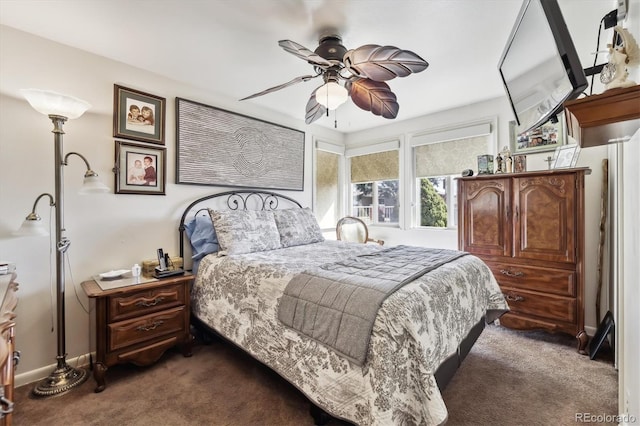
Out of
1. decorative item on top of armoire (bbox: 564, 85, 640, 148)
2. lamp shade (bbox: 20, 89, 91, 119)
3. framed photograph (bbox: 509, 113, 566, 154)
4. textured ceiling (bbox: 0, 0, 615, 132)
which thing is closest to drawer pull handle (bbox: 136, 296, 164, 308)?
lamp shade (bbox: 20, 89, 91, 119)

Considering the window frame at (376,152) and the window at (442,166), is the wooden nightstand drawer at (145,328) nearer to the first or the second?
the window frame at (376,152)

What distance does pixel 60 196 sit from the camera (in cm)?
203

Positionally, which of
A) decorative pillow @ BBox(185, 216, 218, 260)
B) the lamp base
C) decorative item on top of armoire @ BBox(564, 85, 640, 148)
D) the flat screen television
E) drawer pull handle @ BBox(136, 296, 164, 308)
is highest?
the flat screen television

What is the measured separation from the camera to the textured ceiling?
5.76ft

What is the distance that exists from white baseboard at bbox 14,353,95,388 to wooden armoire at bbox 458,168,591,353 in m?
3.73

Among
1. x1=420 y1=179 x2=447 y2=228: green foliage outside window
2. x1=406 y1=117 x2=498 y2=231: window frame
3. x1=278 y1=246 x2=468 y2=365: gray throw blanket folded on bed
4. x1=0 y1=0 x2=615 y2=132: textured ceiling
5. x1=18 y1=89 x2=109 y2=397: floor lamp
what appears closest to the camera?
x1=278 y1=246 x2=468 y2=365: gray throw blanket folded on bed

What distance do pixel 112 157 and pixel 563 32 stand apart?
3.09 meters

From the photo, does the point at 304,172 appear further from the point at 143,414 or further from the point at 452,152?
the point at 143,414

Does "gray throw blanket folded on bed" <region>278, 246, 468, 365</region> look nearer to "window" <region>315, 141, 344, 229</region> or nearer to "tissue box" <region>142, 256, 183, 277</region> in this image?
"tissue box" <region>142, 256, 183, 277</region>

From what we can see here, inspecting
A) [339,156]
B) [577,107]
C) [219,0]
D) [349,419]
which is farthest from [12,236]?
[339,156]

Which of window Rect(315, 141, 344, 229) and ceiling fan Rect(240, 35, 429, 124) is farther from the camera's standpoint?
window Rect(315, 141, 344, 229)

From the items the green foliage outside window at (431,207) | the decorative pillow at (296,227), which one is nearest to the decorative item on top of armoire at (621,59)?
the decorative pillow at (296,227)

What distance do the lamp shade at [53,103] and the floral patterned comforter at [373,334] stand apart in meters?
1.47

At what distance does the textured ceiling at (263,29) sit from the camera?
1755 mm
